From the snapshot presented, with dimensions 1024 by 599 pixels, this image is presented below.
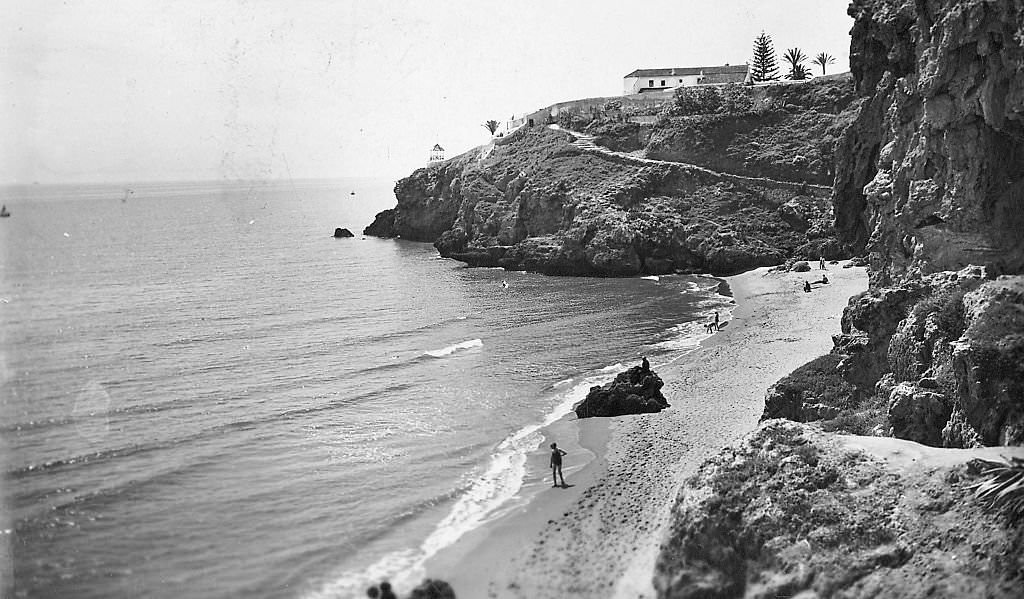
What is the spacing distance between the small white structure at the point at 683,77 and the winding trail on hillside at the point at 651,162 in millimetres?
13517

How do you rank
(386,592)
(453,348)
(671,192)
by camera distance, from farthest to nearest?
(671,192), (453,348), (386,592)

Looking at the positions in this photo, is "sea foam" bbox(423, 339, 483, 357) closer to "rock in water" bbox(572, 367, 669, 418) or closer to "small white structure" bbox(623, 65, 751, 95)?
"rock in water" bbox(572, 367, 669, 418)

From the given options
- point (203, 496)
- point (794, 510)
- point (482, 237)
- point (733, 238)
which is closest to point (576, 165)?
point (482, 237)

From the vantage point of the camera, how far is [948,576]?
11219mm

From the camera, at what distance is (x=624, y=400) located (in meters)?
27.9

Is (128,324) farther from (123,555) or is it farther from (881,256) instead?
(881,256)

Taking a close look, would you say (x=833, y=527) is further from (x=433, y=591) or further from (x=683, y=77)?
(x=683, y=77)

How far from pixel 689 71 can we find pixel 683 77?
98cm

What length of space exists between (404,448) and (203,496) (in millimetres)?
6126

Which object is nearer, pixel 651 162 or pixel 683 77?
pixel 651 162

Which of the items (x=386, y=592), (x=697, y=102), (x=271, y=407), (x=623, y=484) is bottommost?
(x=623, y=484)

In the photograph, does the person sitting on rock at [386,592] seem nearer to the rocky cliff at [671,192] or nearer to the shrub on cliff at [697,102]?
the rocky cliff at [671,192]

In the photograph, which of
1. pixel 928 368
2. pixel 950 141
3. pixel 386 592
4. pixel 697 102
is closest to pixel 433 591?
pixel 386 592

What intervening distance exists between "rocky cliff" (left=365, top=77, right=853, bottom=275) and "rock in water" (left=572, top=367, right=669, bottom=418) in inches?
1265
